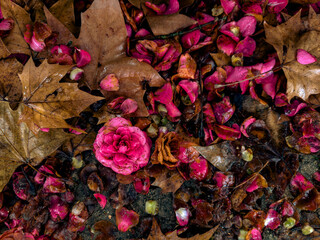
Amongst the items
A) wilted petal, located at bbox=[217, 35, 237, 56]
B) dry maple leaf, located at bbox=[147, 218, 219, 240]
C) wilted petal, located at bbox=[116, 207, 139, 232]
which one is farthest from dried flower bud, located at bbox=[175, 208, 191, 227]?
wilted petal, located at bbox=[217, 35, 237, 56]

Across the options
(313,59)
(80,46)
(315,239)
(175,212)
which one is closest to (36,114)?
(80,46)

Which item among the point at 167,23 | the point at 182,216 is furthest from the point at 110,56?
the point at 182,216

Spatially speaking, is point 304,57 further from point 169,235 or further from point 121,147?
point 169,235

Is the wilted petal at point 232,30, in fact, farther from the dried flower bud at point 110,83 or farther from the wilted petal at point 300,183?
the wilted petal at point 300,183

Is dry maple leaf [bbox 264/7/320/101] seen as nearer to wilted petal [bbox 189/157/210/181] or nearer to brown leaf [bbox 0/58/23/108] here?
wilted petal [bbox 189/157/210/181]

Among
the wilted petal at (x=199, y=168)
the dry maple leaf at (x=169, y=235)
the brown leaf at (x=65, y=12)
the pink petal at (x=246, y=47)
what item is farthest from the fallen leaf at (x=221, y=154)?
the brown leaf at (x=65, y=12)

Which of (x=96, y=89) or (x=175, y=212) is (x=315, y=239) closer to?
(x=175, y=212)

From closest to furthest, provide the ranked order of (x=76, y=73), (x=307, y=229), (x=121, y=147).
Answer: (x=121, y=147) → (x=76, y=73) → (x=307, y=229)
